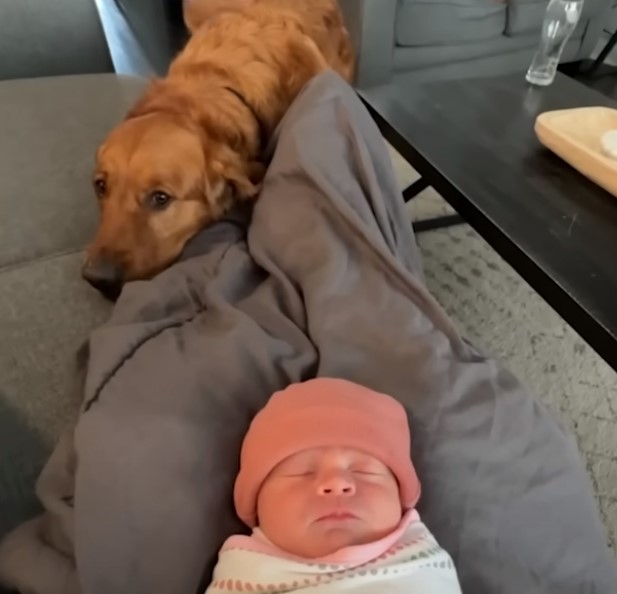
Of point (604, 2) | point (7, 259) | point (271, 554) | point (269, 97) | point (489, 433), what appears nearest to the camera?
point (271, 554)

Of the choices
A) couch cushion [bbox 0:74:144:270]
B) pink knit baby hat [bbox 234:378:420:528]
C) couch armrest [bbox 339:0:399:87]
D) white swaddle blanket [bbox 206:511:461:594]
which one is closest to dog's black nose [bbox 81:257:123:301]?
couch cushion [bbox 0:74:144:270]

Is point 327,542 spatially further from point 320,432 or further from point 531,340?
point 531,340

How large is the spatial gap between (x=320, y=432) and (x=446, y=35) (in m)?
2.10

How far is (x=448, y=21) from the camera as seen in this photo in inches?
102

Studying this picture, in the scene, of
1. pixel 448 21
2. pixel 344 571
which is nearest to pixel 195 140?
pixel 344 571

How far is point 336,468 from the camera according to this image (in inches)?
32.8

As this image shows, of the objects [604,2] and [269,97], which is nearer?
[269,97]

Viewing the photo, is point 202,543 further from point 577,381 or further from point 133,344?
point 577,381

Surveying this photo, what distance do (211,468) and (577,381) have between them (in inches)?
41.6

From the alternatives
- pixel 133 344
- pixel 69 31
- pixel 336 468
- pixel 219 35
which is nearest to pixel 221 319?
pixel 133 344

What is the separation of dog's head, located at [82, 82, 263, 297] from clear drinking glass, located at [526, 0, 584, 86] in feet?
2.52

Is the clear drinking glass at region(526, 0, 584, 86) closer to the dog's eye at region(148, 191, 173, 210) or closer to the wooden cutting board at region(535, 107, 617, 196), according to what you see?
the wooden cutting board at region(535, 107, 617, 196)

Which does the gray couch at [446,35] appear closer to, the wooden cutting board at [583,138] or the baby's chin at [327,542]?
the wooden cutting board at [583,138]

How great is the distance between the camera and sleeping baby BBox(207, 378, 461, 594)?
79cm
